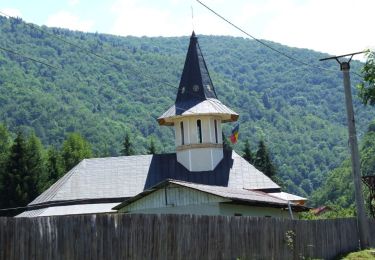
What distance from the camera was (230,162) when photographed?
4506 centimetres

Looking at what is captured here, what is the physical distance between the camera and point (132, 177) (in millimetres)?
44156

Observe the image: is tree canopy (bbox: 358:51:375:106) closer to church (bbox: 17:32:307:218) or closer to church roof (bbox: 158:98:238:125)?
church (bbox: 17:32:307:218)

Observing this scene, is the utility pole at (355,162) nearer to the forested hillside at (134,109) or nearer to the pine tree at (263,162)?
the pine tree at (263,162)

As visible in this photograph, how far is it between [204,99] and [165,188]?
13428 mm

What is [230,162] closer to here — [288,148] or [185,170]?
[185,170]

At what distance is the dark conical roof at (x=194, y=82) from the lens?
45594mm

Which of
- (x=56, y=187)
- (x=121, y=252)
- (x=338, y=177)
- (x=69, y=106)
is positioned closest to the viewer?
(x=121, y=252)

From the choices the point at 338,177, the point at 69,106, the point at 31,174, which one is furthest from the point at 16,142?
the point at 69,106

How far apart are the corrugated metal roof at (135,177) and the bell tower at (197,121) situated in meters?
0.64

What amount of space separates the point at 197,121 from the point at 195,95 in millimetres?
1843

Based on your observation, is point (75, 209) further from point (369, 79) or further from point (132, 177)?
point (369, 79)

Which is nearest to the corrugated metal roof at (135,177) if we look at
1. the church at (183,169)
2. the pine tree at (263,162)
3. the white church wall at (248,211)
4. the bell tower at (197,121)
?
the church at (183,169)

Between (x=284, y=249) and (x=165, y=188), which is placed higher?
(x=165, y=188)

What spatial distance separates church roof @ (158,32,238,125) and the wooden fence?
735 inches
